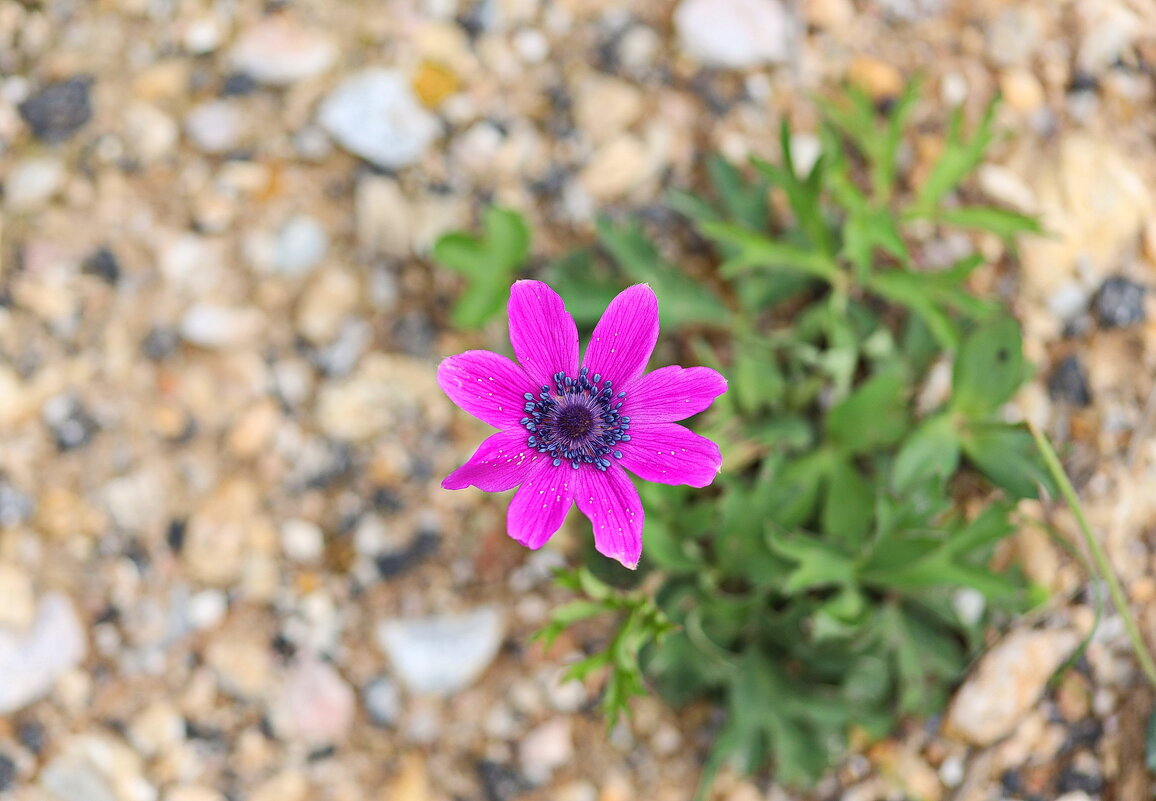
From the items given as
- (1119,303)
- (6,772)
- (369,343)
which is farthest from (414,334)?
(1119,303)

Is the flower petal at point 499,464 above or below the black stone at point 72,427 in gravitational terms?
above

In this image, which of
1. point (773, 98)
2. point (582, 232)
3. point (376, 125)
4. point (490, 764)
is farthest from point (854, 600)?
point (376, 125)

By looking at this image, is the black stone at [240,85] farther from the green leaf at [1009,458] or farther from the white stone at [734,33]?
the green leaf at [1009,458]

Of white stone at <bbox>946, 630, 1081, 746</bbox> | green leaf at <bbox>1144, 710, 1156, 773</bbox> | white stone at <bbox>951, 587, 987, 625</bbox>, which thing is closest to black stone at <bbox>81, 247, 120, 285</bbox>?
white stone at <bbox>951, 587, 987, 625</bbox>

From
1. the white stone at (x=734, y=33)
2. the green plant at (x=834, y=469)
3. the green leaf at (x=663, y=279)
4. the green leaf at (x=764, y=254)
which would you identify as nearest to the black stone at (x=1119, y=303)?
the green plant at (x=834, y=469)

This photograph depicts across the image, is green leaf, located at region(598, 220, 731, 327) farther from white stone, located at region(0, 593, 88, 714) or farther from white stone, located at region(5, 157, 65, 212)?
white stone, located at region(0, 593, 88, 714)
